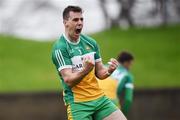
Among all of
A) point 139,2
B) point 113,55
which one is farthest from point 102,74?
point 139,2

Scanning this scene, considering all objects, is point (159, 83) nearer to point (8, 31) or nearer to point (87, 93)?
point (8, 31)

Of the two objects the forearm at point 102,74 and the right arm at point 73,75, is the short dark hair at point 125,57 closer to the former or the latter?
the forearm at point 102,74

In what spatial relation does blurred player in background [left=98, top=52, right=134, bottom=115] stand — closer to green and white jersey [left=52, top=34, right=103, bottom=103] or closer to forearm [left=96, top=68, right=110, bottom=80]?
Answer: forearm [left=96, top=68, right=110, bottom=80]

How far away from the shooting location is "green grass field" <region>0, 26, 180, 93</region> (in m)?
21.8

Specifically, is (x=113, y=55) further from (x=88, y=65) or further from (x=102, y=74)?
(x=88, y=65)

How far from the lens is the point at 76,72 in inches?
391

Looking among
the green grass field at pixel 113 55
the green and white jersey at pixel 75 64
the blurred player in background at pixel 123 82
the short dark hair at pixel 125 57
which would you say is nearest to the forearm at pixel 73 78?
the green and white jersey at pixel 75 64

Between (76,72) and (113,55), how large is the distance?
13.0 metres

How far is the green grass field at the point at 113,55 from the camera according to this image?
21781 mm

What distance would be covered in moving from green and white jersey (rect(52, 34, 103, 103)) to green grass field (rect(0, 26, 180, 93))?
33.8 feet

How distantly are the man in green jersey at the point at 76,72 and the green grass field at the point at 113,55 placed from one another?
10.3m

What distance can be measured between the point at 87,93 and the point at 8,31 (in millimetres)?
17626

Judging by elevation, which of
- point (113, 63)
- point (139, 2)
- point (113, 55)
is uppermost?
point (139, 2)

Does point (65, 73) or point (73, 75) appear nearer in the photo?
point (73, 75)
